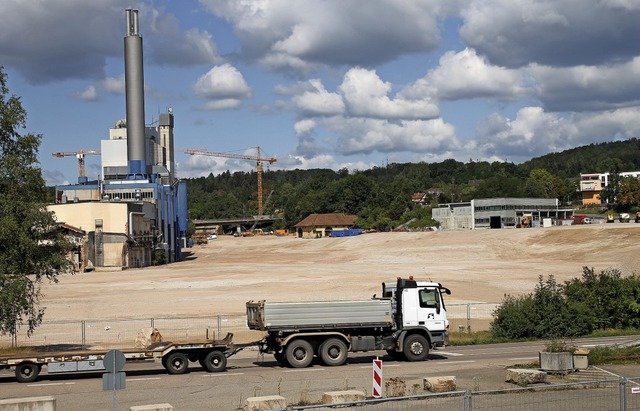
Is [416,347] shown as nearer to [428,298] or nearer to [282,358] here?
[428,298]

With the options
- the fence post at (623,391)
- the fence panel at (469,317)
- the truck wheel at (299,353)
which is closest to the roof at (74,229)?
the fence panel at (469,317)

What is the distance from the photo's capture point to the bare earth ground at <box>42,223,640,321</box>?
59.2 metres

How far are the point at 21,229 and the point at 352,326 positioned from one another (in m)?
13.7

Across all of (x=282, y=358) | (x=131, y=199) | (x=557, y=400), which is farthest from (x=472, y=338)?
(x=131, y=199)

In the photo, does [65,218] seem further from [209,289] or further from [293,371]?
[293,371]

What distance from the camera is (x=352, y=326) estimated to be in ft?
98.6

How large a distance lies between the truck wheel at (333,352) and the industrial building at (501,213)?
12258 cm

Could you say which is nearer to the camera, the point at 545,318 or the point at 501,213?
the point at 545,318

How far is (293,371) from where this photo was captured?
A: 29.3m

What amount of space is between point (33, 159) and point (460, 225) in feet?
443

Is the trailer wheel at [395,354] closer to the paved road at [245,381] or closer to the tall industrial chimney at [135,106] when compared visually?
the paved road at [245,381]

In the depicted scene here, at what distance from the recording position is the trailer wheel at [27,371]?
2803 centimetres

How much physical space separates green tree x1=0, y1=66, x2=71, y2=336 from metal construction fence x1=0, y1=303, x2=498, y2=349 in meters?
4.94

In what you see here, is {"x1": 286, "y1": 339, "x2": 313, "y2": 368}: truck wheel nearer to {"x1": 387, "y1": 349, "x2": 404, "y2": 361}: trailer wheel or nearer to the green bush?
{"x1": 387, "y1": 349, "x2": 404, "y2": 361}: trailer wheel
